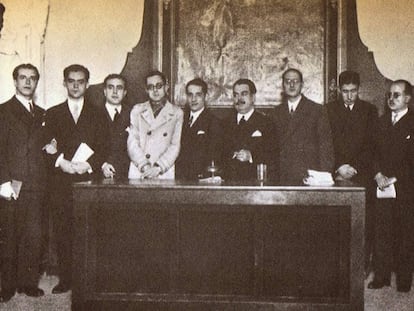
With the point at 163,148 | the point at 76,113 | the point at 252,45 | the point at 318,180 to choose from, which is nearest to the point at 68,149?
the point at 76,113

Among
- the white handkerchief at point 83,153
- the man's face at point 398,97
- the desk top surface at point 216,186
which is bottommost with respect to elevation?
the desk top surface at point 216,186

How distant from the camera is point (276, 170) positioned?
5316 millimetres

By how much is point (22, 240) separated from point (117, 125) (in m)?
1.19

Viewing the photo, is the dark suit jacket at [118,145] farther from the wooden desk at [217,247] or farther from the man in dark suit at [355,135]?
the man in dark suit at [355,135]

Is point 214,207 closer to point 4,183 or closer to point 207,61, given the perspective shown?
point 4,183

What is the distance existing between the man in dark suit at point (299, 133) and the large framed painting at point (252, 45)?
1099 mm

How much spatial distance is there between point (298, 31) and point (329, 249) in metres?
2.80

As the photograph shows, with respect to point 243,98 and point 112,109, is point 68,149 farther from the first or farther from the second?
point 243,98

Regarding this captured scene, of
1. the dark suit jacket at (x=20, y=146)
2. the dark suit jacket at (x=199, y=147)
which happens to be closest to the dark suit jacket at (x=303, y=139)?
the dark suit jacket at (x=199, y=147)

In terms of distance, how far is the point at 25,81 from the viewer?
5191 mm

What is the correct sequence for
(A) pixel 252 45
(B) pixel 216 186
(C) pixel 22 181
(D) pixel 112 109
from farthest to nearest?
(A) pixel 252 45 → (D) pixel 112 109 → (C) pixel 22 181 → (B) pixel 216 186

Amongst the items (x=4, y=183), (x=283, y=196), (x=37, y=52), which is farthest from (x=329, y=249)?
(x=37, y=52)

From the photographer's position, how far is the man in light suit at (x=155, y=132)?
5.30 meters

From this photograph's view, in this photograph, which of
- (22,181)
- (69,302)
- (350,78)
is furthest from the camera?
(350,78)
